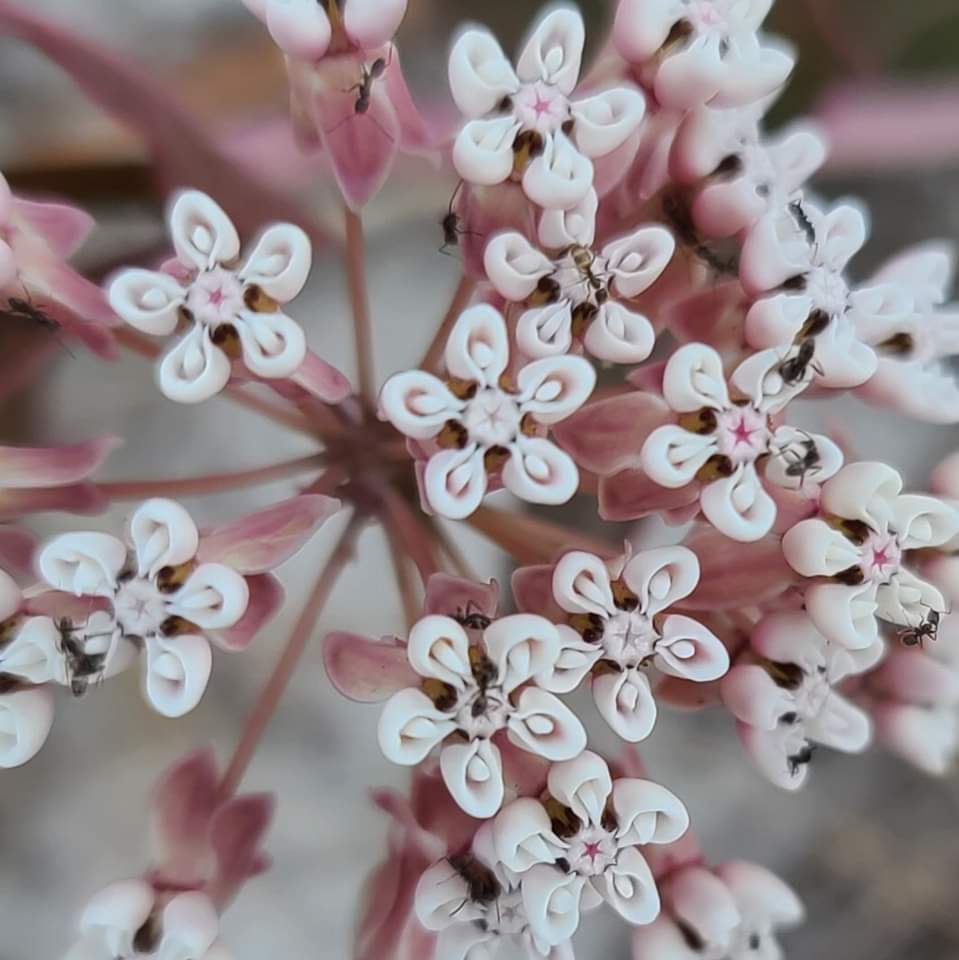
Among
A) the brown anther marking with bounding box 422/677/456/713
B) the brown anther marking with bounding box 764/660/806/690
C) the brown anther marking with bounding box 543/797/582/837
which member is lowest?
the brown anther marking with bounding box 543/797/582/837

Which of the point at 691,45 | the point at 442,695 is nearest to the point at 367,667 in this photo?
the point at 442,695

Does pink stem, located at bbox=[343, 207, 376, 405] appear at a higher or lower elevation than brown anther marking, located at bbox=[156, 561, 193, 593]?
higher

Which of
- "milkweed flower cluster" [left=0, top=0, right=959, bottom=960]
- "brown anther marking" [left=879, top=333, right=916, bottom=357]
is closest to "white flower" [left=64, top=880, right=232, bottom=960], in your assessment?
"milkweed flower cluster" [left=0, top=0, right=959, bottom=960]

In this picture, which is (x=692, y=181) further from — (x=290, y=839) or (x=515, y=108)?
(x=290, y=839)

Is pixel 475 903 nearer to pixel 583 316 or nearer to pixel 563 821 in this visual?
pixel 563 821

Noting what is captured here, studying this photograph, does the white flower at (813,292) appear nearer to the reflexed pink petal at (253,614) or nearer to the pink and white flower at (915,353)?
the pink and white flower at (915,353)

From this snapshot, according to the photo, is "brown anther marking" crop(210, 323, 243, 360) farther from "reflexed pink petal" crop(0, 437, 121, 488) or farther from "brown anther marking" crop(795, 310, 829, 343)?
"brown anther marking" crop(795, 310, 829, 343)

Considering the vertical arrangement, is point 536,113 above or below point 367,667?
above
